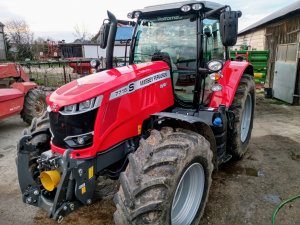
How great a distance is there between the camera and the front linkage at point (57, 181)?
2365 mm

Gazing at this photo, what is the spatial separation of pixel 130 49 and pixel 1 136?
397cm

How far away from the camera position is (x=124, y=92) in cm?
274

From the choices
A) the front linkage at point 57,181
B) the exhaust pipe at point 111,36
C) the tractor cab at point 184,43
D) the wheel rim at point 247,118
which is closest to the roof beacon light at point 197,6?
the tractor cab at point 184,43

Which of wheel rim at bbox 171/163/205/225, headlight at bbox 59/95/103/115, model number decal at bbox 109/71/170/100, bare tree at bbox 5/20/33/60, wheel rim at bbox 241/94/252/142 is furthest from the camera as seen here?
bare tree at bbox 5/20/33/60

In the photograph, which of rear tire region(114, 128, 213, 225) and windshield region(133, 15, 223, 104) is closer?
rear tire region(114, 128, 213, 225)

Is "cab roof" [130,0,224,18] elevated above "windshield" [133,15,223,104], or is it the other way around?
"cab roof" [130,0,224,18]

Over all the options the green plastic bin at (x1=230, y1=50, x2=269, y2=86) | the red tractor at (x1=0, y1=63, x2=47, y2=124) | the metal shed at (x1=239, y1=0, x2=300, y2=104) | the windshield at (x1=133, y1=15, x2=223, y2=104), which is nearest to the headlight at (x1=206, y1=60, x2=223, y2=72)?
the windshield at (x1=133, y1=15, x2=223, y2=104)

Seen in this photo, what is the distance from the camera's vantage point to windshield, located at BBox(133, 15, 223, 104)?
3.51 metres

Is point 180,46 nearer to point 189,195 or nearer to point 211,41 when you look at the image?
point 211,41

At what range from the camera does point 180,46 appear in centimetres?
355

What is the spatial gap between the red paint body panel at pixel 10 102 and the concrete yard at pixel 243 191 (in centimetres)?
71

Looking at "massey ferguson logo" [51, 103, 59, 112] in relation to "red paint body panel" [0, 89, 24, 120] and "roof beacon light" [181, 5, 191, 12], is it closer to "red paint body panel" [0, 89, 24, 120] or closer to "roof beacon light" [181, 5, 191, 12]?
"roof beacon light" [181, 5, 191, 12]

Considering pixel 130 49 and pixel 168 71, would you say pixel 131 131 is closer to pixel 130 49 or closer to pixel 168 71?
pixel 168 71

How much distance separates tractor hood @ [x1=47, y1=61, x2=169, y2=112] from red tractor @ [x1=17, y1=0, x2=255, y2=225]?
0.03 feet
